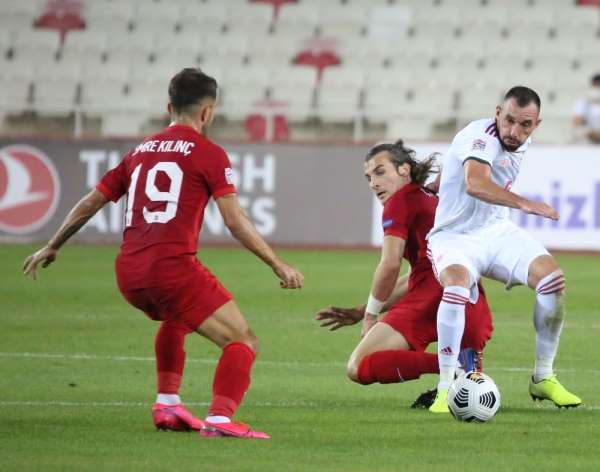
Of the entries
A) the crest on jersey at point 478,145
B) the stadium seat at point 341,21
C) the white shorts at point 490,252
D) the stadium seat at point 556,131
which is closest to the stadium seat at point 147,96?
the stadium seat at point 341,21

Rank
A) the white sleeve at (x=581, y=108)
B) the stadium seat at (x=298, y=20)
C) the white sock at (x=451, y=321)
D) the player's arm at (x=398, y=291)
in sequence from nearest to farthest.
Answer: the white sock at (x=451, y=321), the player's arm at (x=398, y=291), the white sleeve at (x=581, y=108), the stadium seat at (x=298, y=20)

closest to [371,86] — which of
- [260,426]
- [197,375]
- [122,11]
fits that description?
[122,11]

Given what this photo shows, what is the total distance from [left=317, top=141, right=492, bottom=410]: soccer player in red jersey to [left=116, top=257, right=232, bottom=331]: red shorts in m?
1.30

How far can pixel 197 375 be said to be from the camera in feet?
31.2

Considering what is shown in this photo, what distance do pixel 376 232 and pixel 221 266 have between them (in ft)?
10.1

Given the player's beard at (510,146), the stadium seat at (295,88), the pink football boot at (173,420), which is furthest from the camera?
the stadium seat at (295,88)

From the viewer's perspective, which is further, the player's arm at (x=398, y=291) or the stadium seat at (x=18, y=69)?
the stadium seat at (x=18, y=69)

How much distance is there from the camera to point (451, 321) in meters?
7.70

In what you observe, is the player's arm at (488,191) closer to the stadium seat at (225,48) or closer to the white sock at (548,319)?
the white sock at (548,319)

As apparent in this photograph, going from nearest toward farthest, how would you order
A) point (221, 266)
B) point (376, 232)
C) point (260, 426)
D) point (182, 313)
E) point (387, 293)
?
1. point (182, 313)
2. point (260, 426)
3. point (387, 293)
4. point (221, 266)
5. point (376, 232)

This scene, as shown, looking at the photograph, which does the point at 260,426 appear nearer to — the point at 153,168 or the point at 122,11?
the point at 153,168

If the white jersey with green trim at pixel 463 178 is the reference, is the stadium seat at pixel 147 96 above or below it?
below

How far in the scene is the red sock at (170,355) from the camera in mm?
7164

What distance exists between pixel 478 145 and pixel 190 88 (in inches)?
75.2
